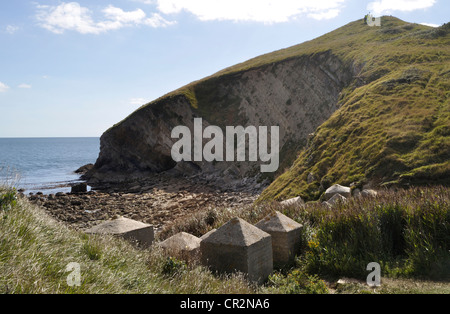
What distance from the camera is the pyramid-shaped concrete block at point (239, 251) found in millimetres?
8250

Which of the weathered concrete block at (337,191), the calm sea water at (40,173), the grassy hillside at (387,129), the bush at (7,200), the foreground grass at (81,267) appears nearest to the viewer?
the foreground grass at (81,267)

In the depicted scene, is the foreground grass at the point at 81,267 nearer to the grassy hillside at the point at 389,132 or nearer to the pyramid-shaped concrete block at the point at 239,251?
the pyramid-shaped concrete block at the point at 239,251

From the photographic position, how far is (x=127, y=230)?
1015 cm

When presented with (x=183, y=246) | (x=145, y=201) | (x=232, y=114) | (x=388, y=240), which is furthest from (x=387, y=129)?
(x=232, y=114)

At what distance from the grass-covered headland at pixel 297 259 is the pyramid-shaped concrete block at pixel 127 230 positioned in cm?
96

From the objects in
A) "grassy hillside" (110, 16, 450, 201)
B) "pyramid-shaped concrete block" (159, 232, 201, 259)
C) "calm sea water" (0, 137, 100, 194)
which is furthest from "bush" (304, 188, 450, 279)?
"grassy hillside" (110, 16, 450, 201)

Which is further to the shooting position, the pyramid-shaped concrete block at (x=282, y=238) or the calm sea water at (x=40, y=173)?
the pyramid-shaped concrete block at (x=282, y=238)

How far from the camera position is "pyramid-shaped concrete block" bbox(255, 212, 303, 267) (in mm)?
9953

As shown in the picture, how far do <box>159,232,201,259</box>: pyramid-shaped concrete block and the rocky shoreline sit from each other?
1553cm

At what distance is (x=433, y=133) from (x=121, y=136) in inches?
1911

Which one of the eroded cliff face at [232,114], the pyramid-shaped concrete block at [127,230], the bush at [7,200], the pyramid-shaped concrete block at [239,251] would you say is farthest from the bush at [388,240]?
the eroded cliff face at [232,114]

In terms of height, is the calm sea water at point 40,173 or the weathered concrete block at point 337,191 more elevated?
the weathered concrete block at point 337,191

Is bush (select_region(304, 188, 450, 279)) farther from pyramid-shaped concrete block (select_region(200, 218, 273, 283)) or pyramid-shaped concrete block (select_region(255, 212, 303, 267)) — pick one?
pyramid-shaped concrete block (select_region(200, 218, 273, 283))

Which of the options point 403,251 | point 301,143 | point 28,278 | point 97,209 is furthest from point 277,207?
point 301,143
